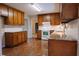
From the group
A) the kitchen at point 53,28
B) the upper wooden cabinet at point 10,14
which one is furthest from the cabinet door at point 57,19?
the upper wooden cabinet at point 10,14

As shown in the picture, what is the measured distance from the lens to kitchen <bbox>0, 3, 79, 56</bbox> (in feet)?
6.11

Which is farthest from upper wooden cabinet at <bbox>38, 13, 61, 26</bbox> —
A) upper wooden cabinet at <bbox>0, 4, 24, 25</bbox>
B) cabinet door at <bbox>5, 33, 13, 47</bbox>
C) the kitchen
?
cabinet door at <bbox>5, 33, 13, 47</bbox>

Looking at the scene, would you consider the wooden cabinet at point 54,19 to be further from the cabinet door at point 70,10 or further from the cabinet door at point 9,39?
the cabinet door at point 70,10

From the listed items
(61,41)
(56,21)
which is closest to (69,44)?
(61,41)

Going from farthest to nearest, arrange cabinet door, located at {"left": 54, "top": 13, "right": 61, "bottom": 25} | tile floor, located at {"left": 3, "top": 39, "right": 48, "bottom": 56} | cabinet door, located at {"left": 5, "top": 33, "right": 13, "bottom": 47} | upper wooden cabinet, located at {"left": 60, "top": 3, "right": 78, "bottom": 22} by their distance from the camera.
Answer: cabinet door, located at {"left": 54, "top": 13, "right": 61, "bottom": 25} → cabinet door, located at {"left": 5, "top": 33, "right": 13, "bottom": 47} → tile floor, located at {"left": 3, "top": 39, "right": 48, "bottom": 56} → upper wooden cabinet, located at {"left": 60, "top": 3, "right": 78, "bottom": 22}

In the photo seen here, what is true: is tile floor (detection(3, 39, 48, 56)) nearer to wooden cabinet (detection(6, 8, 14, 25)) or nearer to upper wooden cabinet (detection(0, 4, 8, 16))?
wooden cabinet (detection(6, 8, 14, 25))

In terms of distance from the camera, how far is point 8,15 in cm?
583

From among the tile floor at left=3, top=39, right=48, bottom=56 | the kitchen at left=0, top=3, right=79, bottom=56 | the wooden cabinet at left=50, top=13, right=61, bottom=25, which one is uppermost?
the wooden cabinet at left=50, top=13, right=61, bottom=25

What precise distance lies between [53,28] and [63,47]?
6.69 metres

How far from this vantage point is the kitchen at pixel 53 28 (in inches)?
73.3

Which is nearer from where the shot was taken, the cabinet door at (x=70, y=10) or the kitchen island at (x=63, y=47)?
the cabinet door at (x=70, y=10)

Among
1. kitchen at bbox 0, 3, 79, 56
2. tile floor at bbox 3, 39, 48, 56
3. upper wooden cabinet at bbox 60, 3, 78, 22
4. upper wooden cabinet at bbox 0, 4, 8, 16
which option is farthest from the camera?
upper wooden cabinet at bbox 0, 4, 8, 16

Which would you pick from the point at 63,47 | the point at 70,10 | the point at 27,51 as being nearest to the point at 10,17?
the point at 27,51

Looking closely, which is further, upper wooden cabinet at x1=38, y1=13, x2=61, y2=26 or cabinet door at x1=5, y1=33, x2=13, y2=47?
upper wooden cabinet at x1=38, y1=13, x2=61, y2=26
